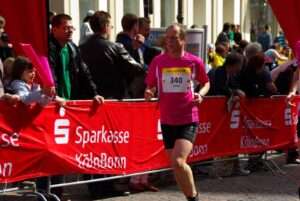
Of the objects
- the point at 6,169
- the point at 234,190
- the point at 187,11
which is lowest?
the point at 234,190

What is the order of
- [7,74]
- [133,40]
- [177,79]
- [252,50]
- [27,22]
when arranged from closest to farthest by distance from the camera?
[27,22] < [177,79] < [7,74] < [133,40] < [252,50]

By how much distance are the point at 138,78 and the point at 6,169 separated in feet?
8.47

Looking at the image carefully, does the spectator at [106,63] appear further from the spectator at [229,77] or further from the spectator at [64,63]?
the spectator at [229,77]

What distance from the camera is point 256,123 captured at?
10.8 meters

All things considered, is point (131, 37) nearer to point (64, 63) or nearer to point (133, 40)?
point (133, 40)

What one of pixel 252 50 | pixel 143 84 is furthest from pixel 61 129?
pixel 252 50

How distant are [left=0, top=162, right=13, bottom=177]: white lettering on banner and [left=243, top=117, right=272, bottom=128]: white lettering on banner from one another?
13.3ft

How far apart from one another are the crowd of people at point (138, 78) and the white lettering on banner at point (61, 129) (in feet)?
0.69

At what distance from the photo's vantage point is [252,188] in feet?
31.9

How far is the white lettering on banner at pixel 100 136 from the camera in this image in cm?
818

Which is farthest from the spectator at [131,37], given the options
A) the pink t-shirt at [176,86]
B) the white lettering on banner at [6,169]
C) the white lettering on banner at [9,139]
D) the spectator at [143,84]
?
the white lettering on banner at [6,169]

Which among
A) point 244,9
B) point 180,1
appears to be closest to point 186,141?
point 180,1

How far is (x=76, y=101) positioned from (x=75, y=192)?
65.4 inches

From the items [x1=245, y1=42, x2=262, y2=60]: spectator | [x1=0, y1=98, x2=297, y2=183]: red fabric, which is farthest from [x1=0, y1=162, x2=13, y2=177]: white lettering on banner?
[x1=245, y1=42, x2=262, y2=60]: spectator
